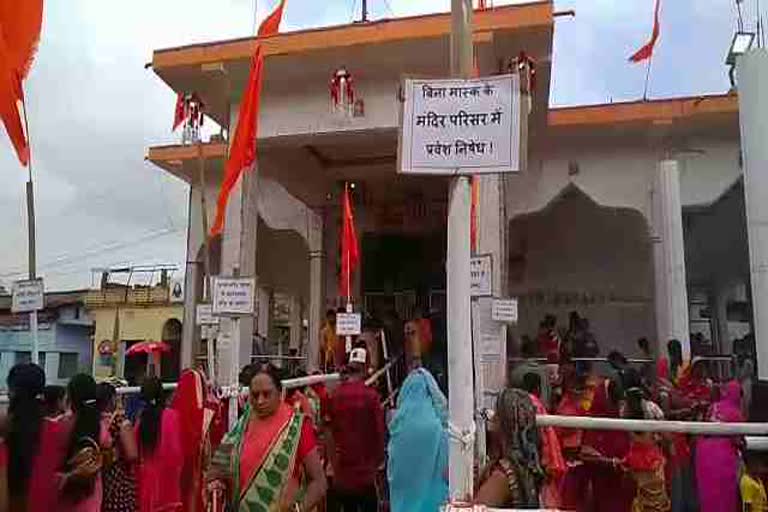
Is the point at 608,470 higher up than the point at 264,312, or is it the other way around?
the point at 264,312

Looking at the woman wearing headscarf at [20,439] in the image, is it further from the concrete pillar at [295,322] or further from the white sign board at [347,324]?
the concrete pillar at [295,322]

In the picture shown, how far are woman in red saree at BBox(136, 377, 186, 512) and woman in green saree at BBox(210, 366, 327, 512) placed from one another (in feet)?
3.31

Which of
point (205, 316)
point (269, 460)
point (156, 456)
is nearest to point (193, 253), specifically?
point (205, 316)

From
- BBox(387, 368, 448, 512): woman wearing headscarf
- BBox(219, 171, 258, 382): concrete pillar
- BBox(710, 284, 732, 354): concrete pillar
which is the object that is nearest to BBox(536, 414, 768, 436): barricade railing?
BBox(387, 368, 448, 512): woman wearing headscarf

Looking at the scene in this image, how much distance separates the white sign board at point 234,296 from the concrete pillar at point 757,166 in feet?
14.8

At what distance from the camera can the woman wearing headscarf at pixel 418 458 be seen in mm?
4406

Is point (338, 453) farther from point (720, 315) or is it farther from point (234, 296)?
point (720, 315)

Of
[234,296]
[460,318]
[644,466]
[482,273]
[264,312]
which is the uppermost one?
[264,312]

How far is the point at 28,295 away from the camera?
6.94 m

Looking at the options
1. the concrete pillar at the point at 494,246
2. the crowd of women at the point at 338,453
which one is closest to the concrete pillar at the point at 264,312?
the concrete pillar at the point at 494,246

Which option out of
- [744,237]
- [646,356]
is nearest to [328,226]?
[646,356]

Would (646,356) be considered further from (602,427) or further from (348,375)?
(602,427)

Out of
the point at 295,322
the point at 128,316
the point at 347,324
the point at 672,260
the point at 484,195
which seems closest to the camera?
the point at 484,195

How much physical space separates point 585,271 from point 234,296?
921cm
